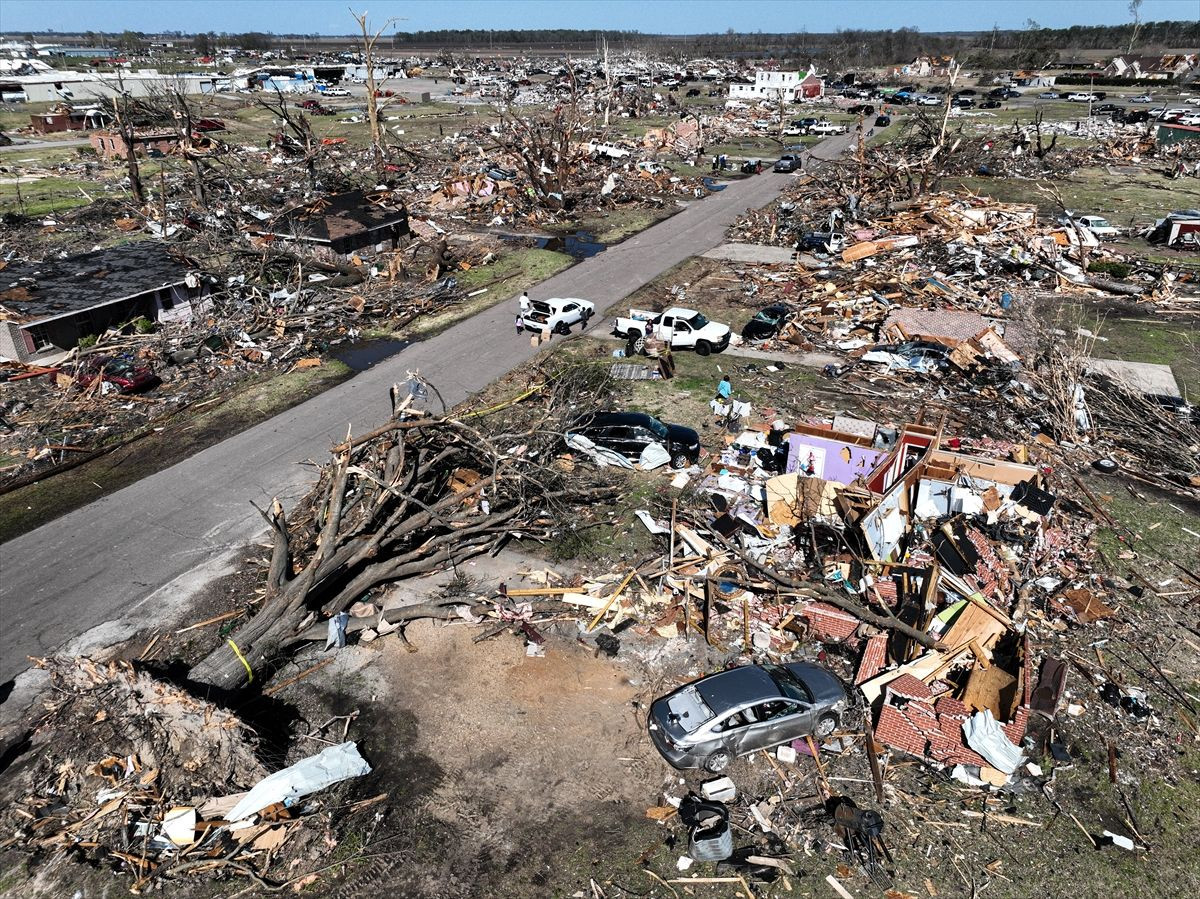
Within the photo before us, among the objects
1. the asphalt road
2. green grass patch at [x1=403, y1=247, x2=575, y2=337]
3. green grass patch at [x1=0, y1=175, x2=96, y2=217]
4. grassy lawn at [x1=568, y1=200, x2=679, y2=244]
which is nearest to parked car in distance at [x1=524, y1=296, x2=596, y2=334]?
the asphalt road

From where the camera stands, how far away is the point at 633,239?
37.5 meters

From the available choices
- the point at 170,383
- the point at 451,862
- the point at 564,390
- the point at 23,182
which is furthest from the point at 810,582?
the point at 23,182

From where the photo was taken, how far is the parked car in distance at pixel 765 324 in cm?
2458

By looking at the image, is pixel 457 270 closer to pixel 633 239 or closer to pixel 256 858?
pixel 633 239

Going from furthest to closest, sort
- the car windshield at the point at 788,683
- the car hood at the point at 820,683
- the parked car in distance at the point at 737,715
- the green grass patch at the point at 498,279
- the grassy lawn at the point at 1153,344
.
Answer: the green grass patch at the point at 498,279 → the grassy lawn at the point at 1153,344 → the car hood at the point at 820,683 → the car windshield at the point at 788,683 → the parked car in distance at the point at 737,715

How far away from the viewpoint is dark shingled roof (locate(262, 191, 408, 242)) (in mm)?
31344

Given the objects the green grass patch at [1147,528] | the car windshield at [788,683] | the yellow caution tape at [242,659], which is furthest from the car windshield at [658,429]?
the yellow caution tape at [242,659]

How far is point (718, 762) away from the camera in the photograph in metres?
10.2

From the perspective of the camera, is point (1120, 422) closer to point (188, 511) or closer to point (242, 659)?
point (242, 659)

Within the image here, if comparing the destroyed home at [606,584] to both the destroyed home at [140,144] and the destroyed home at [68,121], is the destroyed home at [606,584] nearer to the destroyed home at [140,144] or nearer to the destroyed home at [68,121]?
A: the destroyed home at [140,144]

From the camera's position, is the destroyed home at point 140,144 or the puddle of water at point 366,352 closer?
the puddle of water at point 366,352

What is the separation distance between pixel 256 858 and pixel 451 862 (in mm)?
2526

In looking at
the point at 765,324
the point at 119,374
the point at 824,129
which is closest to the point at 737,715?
the point at 765,324

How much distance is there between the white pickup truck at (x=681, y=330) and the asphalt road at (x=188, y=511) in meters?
2.44
